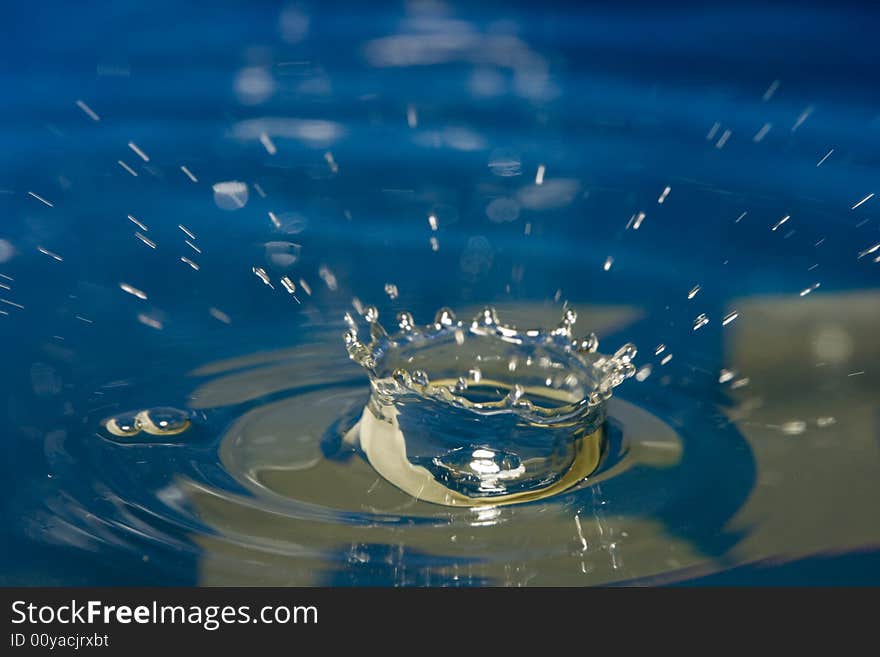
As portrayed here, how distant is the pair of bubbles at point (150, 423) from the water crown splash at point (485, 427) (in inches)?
6.0

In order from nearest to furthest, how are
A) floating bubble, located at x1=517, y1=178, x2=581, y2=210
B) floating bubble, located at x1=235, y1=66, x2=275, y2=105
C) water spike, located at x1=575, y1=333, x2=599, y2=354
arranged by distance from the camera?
water spike, located at x1=575, y1=333, x2=599, y2=354
floating bubble, located at x1=517, y1=178, x2=581, y2=210
floating bubble, located at x1=235, y1=66, x2=275, y2=105

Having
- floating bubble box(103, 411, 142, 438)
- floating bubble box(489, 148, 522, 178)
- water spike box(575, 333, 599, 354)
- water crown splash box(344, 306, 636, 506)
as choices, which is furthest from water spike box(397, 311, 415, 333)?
floating bubble box(489, 148, 522, 178)

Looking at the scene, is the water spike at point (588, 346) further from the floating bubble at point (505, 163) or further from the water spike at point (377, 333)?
the floating bubble at point (505, 163)

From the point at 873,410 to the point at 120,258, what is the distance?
93 cm

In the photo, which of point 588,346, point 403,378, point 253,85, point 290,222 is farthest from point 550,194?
point 403,378

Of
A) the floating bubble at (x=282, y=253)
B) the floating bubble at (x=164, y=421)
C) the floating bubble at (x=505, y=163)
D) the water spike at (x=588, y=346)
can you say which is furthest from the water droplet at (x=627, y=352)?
the floating bubble at (x=505, y=163)

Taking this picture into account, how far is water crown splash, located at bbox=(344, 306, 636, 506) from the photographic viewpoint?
0.96 meters

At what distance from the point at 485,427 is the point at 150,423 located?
0.29m

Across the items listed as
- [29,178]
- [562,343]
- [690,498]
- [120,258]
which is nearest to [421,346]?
[562,343]

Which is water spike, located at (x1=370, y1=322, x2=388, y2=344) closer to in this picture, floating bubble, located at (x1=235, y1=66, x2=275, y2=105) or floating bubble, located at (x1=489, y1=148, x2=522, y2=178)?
floating bubble, located at (x1=489, y1=148, x2=522, y2=178)

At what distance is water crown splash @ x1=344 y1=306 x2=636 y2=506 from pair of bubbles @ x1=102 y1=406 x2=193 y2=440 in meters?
0.15

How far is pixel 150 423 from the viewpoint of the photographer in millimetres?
1047

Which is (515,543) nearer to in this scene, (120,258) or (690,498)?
(690,498)

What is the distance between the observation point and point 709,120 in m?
1.85
